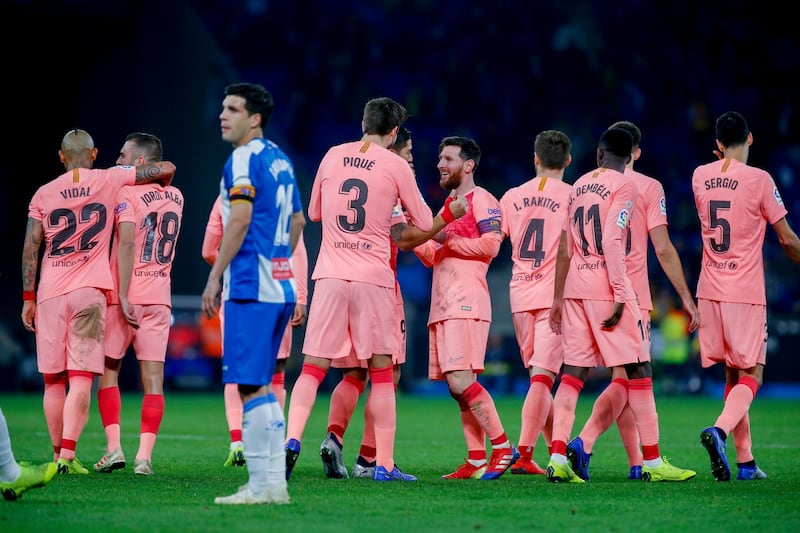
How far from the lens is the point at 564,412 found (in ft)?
→ 24.8

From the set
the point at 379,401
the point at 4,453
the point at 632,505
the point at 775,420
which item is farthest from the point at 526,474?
the point at 775,420

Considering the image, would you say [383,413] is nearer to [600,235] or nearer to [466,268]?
[466,268]

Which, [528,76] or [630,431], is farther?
[528,76]

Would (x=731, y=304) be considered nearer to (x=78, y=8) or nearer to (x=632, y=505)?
(x=632, y=505)

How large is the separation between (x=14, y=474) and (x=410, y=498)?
6.76 feet

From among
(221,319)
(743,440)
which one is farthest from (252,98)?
(743,440)

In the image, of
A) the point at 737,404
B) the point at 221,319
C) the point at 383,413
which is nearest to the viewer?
the point at 383,413

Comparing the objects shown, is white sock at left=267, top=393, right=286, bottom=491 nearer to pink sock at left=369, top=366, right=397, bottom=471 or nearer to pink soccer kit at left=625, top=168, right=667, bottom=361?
pink sock at left=369, top=366, right=397, bottom=471

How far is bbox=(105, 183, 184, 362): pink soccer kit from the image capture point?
802cm

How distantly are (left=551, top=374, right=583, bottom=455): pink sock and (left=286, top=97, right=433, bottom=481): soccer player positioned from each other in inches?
Result: 39.4

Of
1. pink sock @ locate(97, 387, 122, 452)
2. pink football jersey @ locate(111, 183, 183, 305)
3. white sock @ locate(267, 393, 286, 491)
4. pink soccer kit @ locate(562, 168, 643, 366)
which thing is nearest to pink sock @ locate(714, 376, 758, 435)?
pink soccer kit @ locate(562, 168, 643, 366)

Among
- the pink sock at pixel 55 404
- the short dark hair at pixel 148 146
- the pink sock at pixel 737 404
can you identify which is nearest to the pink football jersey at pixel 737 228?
the pink sock at pixel 737 404

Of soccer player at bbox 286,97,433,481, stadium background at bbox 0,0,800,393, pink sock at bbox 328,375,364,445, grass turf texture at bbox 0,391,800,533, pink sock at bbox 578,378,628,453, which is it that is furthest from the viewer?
stadium background at bbox 0,0,800,393

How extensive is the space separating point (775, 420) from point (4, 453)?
10698 millimetres
